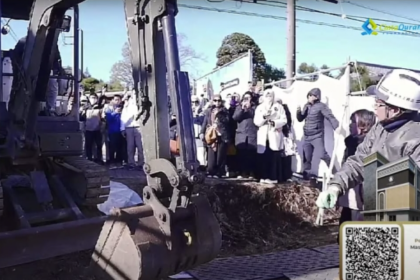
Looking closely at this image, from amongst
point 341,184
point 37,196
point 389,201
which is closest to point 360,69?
point 37,196

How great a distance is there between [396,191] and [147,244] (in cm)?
228

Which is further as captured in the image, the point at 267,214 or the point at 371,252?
the point at 267,214

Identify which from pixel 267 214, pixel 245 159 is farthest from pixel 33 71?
pixel 245 159

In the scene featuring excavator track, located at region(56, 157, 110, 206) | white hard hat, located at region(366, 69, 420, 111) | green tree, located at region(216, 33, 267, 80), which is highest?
green tree, located at region(216, 33, 267, 80)

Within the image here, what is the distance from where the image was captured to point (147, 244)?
12.4ft

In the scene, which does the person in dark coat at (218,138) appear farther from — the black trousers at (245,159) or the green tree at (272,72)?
the green tree at (272,72)

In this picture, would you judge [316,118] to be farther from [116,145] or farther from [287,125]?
[116,145]

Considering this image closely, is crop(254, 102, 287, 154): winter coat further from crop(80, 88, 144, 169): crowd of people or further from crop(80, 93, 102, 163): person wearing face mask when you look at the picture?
crop(80, 93, 102, 163): person wearing face mask

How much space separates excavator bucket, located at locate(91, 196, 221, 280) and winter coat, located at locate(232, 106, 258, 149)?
635 centimetres

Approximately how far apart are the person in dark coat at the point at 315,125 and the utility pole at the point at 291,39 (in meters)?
7.07

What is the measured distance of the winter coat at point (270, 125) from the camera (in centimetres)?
1020

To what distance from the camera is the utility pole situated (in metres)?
17.0

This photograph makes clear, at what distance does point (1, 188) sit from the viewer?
584 centimetres

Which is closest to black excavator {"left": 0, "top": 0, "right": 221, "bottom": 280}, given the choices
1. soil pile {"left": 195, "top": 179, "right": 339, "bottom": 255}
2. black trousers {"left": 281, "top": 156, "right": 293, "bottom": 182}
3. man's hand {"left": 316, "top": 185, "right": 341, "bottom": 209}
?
man's hand {"left": 316, "top": 185, "right": 341, "bottom": 209}
